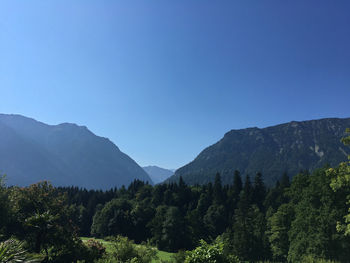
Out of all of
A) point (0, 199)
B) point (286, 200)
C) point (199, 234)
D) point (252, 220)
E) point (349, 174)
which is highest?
point (349, 174)

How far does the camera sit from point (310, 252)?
37906 millimetres

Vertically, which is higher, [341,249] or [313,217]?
[313,217]

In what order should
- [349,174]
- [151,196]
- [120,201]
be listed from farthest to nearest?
[151,196] → [120,201] → [349,174]

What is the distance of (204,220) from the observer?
9325 centimetres

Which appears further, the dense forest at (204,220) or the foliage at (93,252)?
the foliage at (93,252)

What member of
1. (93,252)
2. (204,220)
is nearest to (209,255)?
(93,252)

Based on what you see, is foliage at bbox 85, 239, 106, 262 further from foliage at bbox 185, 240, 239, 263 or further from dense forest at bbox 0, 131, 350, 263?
foliage at bbox 185, 240, 239, 263

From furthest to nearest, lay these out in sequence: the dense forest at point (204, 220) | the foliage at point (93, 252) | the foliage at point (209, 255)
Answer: the foliage at point (93, 252) < the dense forest at point (204, 220) < the foliage at point (209, 255)

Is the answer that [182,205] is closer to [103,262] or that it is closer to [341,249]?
[341,249]

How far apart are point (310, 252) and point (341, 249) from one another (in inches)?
173

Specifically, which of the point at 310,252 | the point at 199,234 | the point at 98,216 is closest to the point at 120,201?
the point at 98,216

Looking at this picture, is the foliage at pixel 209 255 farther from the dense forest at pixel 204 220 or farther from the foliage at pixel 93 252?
the foliage at pixel 93 252

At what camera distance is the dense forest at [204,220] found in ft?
68.1

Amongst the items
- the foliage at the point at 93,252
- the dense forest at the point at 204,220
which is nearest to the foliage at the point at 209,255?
the dense forest at the point at 204,220
